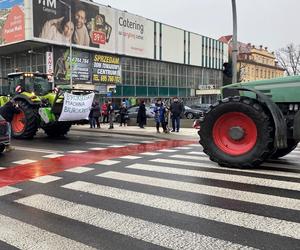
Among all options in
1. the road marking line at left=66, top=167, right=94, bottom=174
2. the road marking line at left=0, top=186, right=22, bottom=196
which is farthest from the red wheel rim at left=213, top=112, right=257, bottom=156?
the road marking line at left=0, top=186, right=22, bottom=196

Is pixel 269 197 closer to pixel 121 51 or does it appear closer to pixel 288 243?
pixel 288 243

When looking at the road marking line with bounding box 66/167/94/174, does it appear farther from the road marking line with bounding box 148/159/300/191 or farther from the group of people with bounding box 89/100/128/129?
the group of people with bounding box 89/100/128/129

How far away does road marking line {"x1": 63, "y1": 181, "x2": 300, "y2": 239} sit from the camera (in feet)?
15.8

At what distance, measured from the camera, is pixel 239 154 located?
332 inches

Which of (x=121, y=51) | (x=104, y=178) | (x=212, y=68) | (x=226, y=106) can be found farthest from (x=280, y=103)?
(x=212, y=68)

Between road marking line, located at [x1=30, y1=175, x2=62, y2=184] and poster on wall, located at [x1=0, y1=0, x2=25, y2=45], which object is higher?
poster on wall, located at [x1=0, y1=0, x2=25, y2=45]

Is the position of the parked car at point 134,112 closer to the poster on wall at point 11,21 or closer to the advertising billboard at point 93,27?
the advertising billboard at point 93,27

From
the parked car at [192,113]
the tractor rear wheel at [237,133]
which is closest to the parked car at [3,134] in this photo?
the tractor rear wheel at [237,133]

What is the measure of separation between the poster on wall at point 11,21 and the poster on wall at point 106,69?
9.35m

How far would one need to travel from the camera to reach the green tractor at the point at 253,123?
312 inches

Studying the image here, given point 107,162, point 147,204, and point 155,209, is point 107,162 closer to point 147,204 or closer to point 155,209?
point 147,204

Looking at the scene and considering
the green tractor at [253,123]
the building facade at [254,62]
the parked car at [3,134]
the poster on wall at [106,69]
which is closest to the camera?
the green tractor at [253,123]

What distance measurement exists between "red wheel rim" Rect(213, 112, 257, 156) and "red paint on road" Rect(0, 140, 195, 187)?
294cm

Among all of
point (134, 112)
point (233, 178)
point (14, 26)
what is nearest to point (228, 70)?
point (233, 178)
